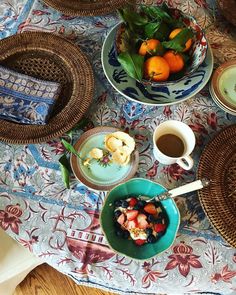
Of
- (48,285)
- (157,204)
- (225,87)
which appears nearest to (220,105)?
(225,87)

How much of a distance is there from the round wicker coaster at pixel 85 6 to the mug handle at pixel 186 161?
420mm

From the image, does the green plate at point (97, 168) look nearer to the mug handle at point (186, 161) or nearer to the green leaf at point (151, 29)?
the mug handle at point (186, 161)

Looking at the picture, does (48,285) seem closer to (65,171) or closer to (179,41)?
(65,171)

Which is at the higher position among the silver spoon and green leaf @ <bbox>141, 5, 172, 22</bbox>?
green leaf @ <bbox>141, 5, 172, 22</bbox>

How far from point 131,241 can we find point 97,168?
16 cm

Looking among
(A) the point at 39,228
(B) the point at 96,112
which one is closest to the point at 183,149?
(B) the point at 96,112

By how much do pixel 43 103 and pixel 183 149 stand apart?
0.30m

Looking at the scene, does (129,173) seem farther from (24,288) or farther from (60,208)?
(24,288)

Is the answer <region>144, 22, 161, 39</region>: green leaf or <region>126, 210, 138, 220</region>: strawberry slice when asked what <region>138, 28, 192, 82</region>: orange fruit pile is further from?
<region>126, 210, 138, 220</region>: strawberry slice

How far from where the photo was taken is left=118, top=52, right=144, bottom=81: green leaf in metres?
0.71

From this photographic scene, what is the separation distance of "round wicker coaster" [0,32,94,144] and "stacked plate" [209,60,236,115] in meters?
0.27

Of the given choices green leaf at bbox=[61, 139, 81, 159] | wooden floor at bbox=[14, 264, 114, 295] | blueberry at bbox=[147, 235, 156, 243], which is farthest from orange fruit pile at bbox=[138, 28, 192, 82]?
wooden floor at bbox=[14, 264, 114, 295]

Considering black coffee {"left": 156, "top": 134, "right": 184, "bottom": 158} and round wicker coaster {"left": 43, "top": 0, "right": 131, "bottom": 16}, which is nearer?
black coffee {"left": 156, "top": 134, "right": 184, "bottom": 158}

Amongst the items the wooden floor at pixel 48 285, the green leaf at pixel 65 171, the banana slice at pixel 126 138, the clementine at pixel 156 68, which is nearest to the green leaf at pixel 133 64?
the clementine at pixel 156 68
